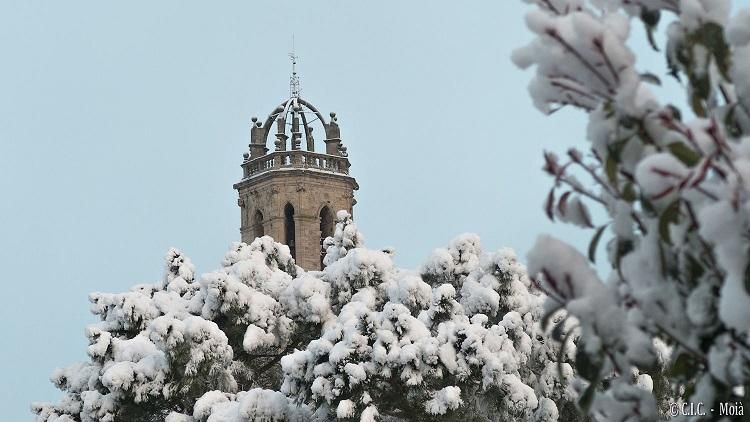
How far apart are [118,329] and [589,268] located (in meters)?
18.7

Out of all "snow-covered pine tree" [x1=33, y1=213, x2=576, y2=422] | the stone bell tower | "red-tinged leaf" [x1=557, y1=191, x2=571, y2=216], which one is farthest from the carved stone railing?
"red-tinged leaf" [x1=557, y1=191, x2=571, y2=216]

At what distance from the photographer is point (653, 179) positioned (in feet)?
8.24

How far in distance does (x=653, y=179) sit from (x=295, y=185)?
34543 millimetres

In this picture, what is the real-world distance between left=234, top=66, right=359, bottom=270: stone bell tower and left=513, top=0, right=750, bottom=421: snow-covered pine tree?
33.4 metres

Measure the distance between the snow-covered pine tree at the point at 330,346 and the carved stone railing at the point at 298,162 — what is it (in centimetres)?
1372

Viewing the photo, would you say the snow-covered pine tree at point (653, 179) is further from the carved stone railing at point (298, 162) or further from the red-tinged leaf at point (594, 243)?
the carved stone railing at point (298, 162)

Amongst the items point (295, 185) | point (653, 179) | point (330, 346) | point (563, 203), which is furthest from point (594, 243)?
point (295, 185)

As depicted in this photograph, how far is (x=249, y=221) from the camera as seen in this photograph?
38062 mm

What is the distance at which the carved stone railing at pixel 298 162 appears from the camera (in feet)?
122

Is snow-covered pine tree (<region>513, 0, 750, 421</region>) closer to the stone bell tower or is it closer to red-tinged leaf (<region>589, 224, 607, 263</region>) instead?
red-tinged leaf (<region>589, 224, 607, 263</region>)

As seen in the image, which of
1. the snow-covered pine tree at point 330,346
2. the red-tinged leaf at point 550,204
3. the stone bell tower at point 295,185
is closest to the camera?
the red-tinged leaf at point 550,204

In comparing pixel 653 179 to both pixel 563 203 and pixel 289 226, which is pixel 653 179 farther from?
pixel 289 226

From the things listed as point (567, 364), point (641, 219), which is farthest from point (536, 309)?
point (641, 219)

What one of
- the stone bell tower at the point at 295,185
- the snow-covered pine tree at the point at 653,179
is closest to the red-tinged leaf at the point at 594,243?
the snow-covered pine tree at the point at 653,179
